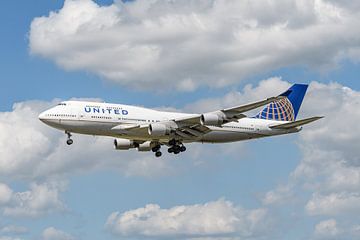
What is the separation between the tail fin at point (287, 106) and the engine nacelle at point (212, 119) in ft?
46.5

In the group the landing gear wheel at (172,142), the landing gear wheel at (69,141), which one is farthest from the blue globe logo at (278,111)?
the landing gear wheel at (69,141)

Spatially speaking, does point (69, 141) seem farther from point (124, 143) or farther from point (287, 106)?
point (287, 106)

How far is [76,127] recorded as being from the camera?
87.9 m

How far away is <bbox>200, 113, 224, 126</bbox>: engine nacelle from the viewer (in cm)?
8894

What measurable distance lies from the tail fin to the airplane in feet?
0.73

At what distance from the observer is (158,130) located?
89938 mm

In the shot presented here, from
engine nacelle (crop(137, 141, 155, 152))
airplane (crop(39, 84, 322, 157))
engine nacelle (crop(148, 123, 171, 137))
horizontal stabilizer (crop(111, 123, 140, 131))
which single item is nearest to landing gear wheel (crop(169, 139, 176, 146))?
airplane (crop(39, 84, 322, 157))

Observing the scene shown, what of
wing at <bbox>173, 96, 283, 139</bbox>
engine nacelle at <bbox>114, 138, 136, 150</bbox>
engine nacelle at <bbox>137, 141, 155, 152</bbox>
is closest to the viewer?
wing at <bbox>173, 96, 283, 139</bbox>

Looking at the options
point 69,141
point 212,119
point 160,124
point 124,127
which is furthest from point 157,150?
point 69,141

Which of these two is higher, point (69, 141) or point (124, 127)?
point (124, 127)

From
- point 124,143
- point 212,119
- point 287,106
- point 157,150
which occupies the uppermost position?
point 287,106

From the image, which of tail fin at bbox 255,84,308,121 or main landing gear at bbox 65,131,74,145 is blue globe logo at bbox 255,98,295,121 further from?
main landing gear at bbox 65,131,74,145

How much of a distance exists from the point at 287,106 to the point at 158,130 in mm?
23997

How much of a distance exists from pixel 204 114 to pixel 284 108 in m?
19.2
